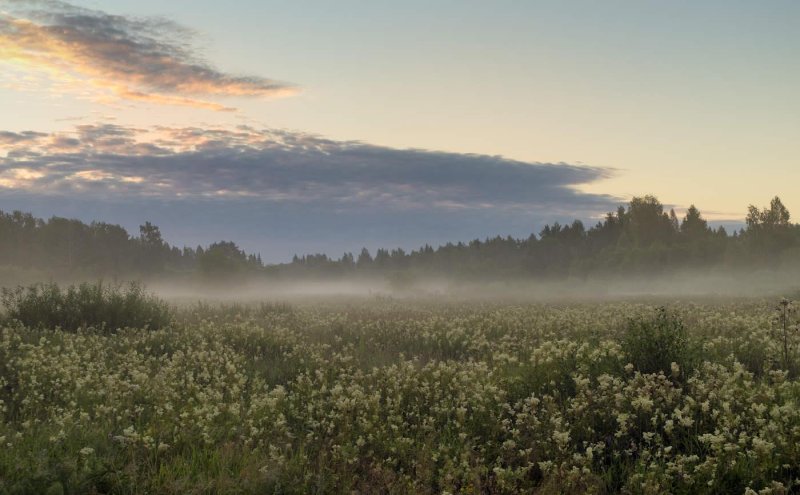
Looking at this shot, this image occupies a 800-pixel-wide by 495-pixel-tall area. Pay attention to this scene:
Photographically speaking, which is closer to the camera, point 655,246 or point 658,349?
point 658,349

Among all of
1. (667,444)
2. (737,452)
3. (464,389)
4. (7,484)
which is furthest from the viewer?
(464,389)

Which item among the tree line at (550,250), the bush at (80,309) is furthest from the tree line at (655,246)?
the bush at (80,309)

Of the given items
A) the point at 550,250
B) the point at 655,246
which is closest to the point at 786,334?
the point at 655,246

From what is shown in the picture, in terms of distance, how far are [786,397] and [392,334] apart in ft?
34.7

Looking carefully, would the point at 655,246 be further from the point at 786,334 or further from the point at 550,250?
the point at 786,334

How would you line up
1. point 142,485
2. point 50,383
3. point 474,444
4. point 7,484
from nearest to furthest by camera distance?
1. point 7,484
2. point 142,485
3. point 474,444
4. point 50,383

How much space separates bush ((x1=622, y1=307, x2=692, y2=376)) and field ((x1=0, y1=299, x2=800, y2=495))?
22 millimetres

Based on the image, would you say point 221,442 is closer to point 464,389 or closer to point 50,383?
point 464,389

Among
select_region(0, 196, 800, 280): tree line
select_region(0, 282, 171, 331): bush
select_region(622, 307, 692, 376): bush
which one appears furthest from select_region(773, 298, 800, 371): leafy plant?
select_region(0, 196, 800, 280): tree line

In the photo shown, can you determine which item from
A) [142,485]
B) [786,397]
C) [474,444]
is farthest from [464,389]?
[142,485]

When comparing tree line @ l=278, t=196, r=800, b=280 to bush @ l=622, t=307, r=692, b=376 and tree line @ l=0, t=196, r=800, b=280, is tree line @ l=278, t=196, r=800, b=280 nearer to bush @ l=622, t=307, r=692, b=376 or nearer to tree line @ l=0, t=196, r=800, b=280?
tree line @ l=0, t=196, r=800, b=280

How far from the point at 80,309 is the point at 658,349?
1519cm

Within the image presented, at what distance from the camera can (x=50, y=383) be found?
32.4 feet

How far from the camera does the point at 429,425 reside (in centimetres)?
793
